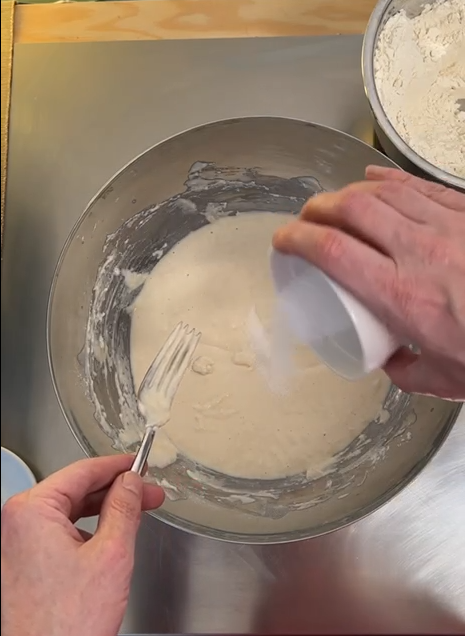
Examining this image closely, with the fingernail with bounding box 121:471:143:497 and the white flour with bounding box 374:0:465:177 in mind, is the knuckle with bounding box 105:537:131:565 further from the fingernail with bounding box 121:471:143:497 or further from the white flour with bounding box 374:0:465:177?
the white flour with bounding box 374:0:465:177

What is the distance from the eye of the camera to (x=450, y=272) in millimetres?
520

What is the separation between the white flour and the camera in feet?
2.60

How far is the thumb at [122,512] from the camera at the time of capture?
0.62 m

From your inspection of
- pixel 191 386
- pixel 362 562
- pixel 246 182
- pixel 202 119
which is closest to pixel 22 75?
pixel 202 119

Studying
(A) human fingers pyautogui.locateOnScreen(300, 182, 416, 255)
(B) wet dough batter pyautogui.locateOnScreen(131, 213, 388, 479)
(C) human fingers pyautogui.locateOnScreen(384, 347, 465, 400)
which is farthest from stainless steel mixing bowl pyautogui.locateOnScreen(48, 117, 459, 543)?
(A) human fingers pyautogui.locateOnScreen(300, 182, 416, 255)

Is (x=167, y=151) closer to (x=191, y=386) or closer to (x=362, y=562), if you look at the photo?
(x=191, y=386)

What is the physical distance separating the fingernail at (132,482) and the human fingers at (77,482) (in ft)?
0.11

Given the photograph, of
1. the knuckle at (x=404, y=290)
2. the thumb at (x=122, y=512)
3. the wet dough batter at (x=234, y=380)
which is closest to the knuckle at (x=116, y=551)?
the thumb at (x=122, y=512)

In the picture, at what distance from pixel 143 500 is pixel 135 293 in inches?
13.8

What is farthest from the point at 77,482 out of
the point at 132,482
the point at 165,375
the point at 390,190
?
the point at 390,190

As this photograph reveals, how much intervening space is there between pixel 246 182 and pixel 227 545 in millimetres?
526

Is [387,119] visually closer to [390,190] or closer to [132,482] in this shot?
[390,190]

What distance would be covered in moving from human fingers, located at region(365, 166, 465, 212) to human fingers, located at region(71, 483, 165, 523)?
0.42 metres

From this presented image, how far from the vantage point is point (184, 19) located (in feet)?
3.22
